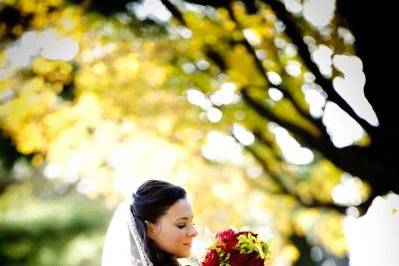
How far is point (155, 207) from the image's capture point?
1787 mm

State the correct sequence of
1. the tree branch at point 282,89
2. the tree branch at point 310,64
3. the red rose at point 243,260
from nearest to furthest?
the red rose at point 243,260
the tree branch at point 310,64
the tree branch at point 282,89

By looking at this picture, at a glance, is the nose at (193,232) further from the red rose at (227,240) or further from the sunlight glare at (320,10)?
the sunlight glare at (320,10)

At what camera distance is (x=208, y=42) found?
3.44 metres

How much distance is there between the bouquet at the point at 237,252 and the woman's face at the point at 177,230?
8 centimetres

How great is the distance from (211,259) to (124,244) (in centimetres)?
35

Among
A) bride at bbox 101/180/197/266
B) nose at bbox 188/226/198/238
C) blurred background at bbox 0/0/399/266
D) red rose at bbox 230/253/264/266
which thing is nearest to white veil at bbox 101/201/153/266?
bride at bbox 101/180/197/266

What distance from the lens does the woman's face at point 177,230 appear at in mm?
1741

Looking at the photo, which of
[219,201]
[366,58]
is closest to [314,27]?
[366,58]

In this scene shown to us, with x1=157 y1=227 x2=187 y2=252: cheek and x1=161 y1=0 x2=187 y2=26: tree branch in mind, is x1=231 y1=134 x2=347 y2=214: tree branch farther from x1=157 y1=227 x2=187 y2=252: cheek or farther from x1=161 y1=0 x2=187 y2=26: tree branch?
x1=157 y1=227 x2=187 y2=252: cheek

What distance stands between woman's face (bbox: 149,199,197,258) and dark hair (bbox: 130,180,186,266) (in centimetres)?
2

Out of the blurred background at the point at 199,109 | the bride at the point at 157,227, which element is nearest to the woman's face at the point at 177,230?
the bride at the point at 157,227

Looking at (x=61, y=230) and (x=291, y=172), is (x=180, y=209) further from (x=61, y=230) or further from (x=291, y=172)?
(x=61, y=230)

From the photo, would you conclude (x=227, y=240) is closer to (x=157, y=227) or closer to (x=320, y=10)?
(x=157, y=227)

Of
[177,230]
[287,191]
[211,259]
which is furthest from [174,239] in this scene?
[287,191]
